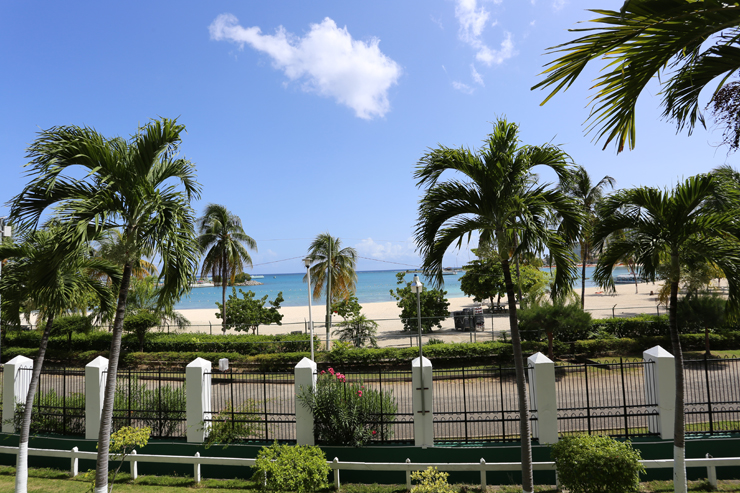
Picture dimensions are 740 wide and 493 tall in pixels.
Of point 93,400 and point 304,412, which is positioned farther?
point 93,400

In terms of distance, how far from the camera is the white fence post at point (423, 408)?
376 inches

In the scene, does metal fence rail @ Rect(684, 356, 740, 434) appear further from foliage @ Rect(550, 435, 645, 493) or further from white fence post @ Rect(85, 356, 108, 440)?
white fence post @ Rect(85, 356, 108, 440)

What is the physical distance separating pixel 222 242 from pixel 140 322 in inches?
378

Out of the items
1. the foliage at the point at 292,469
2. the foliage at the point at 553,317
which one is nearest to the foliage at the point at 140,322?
the foliage at the point at 292,469

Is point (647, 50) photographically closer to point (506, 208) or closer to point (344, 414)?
point (506, 208)

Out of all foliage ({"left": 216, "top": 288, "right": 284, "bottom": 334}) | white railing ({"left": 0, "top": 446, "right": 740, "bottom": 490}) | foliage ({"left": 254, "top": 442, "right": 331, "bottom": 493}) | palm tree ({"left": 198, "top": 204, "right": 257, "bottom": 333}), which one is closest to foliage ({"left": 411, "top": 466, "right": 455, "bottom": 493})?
white railing ({"left": 0, "top": 446, "right": 740, "bottom": 490})

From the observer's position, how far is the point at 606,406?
10.9 metres

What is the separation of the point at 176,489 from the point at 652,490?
387 inches

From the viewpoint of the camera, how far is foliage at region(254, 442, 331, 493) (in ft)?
27.5

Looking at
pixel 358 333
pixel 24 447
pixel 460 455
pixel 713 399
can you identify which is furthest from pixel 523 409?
pixel 358 333

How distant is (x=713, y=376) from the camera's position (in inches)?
659

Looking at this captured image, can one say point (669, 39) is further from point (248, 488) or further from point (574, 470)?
point (248, 488)

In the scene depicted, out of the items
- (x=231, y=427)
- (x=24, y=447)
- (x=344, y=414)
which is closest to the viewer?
(x=24, y=447)

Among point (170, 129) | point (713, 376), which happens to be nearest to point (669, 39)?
point (170, 129)
